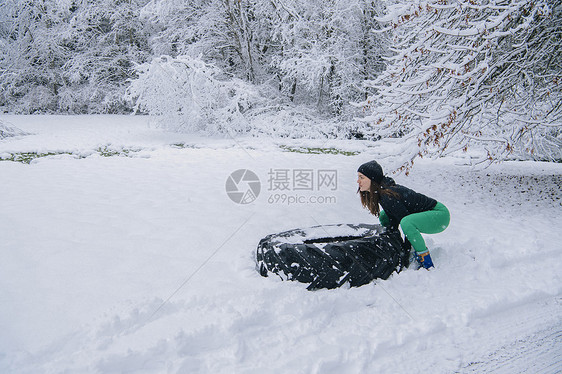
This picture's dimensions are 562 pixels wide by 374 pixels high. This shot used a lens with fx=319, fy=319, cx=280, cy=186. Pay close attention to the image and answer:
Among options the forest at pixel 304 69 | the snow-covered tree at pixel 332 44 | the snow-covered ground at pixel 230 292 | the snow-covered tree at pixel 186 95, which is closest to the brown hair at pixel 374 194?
the snow-covered ground at pixel 230 292

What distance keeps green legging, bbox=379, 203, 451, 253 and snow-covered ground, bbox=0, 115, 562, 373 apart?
347 millimetres

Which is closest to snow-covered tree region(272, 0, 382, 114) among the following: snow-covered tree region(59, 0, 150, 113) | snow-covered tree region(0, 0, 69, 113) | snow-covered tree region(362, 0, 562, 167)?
snow-covered tree region(362, 0, 562, 167)

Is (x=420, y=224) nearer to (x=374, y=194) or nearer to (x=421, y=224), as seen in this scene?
(x=421, y=224)

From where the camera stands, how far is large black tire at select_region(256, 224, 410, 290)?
9.96 feet

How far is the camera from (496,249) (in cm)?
403

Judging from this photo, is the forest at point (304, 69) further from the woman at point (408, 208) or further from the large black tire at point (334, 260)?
the large black tire at point (334, 260)

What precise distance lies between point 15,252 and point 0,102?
69.3 feet

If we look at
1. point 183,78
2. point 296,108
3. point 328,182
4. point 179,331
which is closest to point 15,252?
point 179,331

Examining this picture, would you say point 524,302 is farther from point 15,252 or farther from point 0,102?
point 0,102

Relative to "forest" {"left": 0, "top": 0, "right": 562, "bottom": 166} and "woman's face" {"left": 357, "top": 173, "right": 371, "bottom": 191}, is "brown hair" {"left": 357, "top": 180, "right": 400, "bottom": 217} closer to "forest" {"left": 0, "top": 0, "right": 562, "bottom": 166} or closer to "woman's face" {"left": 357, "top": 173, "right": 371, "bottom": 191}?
"woman's face" {"left": 357, "top": 173, "right": 371, "bottom": 191}

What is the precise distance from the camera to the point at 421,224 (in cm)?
330

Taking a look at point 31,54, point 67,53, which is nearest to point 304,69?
point 67,53

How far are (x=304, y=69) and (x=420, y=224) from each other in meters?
11.4

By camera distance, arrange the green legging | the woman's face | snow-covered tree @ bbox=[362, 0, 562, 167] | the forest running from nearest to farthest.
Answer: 1. the green legging
2. the woman's face
3. snow-covered tree @ bbox=[362, 0, 562, 167]
4. the forest
